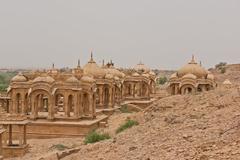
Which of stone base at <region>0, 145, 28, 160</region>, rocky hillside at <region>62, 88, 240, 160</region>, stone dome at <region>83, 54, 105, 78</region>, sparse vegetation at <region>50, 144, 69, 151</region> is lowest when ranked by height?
stone base at <region>0, 145, 28, 160</region>

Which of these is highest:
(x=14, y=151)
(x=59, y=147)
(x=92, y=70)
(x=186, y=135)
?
(x=92, y=70)

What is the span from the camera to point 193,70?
3023 cm

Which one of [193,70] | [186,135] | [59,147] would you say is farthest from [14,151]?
[193,70]

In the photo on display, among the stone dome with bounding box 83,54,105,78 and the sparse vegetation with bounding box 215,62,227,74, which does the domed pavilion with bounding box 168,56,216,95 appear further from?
the sparse vegetation with bounding box 215,62,227,74

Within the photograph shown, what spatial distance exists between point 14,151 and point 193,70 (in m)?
14.3

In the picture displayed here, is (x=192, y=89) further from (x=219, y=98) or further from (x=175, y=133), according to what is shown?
(x=175, y=133)

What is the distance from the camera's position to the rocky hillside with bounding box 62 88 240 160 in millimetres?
8914

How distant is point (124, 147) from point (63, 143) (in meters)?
10.9

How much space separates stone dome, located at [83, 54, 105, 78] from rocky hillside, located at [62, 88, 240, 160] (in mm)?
14608

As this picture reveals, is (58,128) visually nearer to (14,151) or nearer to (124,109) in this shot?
(14,151)

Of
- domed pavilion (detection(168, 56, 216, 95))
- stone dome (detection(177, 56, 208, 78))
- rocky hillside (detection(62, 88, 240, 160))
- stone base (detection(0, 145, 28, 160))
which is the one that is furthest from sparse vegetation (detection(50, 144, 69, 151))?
stone dome (detection(177, 56, 208, 78))

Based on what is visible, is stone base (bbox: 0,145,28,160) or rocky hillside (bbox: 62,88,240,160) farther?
stone base (bbox: 0,145,28,160)

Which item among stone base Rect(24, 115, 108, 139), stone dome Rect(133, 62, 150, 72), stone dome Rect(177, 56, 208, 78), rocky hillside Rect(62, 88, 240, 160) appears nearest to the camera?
rocky hillside Rect(62, 88, 240, 160)

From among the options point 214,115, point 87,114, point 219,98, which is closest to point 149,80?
point 87,114
